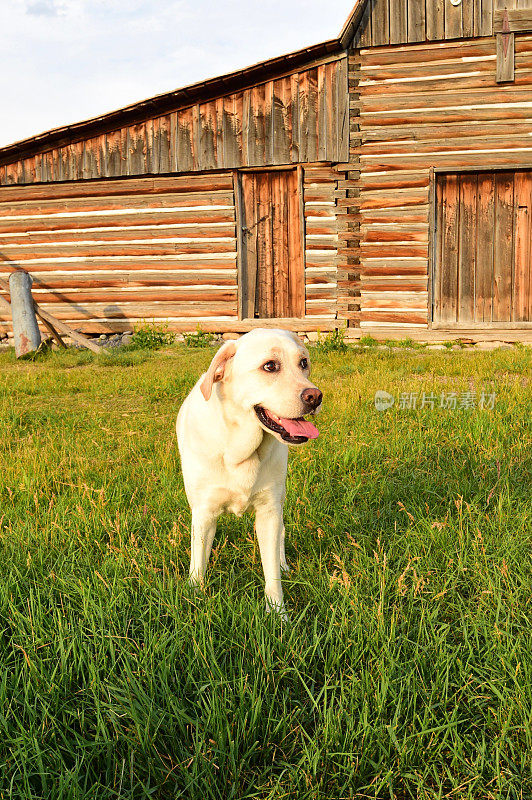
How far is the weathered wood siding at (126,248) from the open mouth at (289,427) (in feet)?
30.9

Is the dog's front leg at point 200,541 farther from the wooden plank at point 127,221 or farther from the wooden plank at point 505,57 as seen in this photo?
the wooden plank at point 505,57

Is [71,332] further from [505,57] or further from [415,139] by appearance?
[505,57]

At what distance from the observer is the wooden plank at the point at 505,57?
382 inches

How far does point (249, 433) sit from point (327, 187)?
9.25 meters

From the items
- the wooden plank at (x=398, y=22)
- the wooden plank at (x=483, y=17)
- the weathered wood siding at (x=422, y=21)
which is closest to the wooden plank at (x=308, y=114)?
Result: the weathered wood siding at (x=422, y=21)

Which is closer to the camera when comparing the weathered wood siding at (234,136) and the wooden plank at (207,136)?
the weathered wood siding at (234,136)

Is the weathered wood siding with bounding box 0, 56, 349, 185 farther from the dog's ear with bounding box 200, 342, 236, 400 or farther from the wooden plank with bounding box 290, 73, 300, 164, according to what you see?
the dog's ear with bounding box 200, 342, 236, 400

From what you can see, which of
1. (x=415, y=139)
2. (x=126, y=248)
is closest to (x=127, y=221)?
(x=126, y=248)

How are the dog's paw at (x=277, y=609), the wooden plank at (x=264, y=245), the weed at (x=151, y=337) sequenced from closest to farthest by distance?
1. the dog's paw at (x=277, y=609)
2. the weed at (x=151, y=337)
3. the wooden plank at (x=264, y=245)

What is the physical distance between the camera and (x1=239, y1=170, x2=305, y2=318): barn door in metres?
11.2

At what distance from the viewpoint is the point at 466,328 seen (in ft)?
34.0

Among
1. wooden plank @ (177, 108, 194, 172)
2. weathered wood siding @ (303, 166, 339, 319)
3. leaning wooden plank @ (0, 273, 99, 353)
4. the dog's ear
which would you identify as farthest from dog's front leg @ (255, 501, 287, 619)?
wooden plank @ (177, 108, 194, 172)

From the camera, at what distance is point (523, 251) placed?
1023cm

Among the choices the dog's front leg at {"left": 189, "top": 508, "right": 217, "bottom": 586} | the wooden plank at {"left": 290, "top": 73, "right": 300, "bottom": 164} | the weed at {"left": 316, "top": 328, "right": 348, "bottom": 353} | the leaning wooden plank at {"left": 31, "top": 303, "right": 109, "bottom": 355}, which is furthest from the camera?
the wooden plank at {"left": 290, "top": 73, "right": 300, "bottom": 164}
